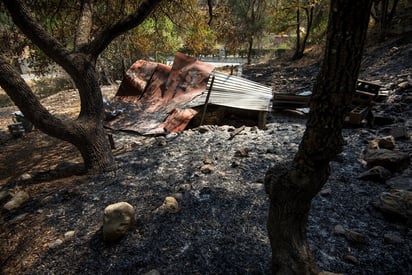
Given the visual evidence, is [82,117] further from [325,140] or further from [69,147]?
[325,140]

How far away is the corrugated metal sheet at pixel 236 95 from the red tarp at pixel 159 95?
329mm

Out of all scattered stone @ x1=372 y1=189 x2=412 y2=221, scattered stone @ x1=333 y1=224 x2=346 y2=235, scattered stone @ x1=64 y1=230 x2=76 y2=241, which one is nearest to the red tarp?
scattered stone @ x1=64 y1=230 x2=76 y2=241

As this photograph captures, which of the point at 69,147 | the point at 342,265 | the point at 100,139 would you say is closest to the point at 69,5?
the point at 69,147

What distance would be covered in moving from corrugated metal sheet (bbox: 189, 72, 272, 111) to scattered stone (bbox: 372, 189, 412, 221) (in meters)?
3.81

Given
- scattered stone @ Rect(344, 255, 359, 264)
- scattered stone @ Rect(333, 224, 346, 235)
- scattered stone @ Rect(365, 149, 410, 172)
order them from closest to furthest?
scattered stone @ Rect(344, 255, 359, 264) → scattered stone @ Rect(333, 224, 346, 235) → scattered stone @ Rect(365, 149, 410, 172)

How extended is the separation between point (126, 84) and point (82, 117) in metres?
4.59

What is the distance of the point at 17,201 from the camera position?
320 centimetres

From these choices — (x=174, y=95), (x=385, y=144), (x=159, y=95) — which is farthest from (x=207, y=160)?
(x=159, y=95)

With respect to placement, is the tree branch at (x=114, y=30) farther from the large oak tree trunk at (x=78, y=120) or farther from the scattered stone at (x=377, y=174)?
the scattered stone at (x=377, y=174)

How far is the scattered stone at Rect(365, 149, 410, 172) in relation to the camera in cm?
317

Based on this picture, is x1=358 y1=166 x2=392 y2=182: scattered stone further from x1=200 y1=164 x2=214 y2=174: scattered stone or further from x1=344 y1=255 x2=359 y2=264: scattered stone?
x1=200 y1=164 x2=214 y2=174: scattered stone

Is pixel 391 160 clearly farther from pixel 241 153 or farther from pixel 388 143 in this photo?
Answer: pixel 241 153

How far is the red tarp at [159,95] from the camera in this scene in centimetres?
623

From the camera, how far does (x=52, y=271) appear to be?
2.20 metres
